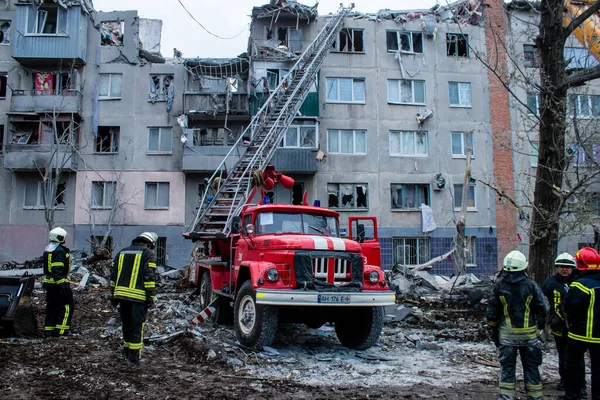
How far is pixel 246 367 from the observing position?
7082 mm

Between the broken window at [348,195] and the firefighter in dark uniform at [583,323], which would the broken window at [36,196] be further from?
the firefighter in dark uniform at [583,323]

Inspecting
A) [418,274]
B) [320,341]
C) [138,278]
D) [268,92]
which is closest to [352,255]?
[320,341]

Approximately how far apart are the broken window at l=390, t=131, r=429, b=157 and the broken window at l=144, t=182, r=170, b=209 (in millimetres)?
12724

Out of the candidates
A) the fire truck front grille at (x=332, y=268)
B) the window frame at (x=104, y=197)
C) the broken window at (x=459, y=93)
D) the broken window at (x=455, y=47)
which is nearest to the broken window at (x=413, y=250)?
the broken window at (x=459, y=93)

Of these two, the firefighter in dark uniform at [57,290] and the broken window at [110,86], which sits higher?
the broken window at [110,86]

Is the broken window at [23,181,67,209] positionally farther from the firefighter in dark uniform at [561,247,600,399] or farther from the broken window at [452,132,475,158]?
the firefighter in dark uniform at [561,247,600,399]

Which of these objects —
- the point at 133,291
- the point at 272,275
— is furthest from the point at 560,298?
the point at 133,291

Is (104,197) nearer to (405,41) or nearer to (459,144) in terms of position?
(405,41)

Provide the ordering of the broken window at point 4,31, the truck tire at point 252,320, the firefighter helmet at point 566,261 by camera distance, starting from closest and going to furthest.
Result: 1. the firefighter helmet at point 566,261
2. the truck tire at point 252,320
3. the broken window at point 4,31

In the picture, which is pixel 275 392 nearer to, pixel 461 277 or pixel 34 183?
pixel 461 277

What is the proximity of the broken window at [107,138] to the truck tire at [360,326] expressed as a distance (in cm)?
2186

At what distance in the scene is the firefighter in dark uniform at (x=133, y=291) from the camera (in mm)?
7086

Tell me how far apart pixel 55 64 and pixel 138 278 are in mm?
24290

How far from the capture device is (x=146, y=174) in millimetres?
26562
